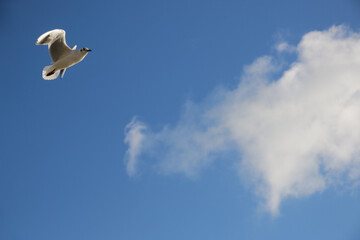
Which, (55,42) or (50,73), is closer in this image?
(55,42)

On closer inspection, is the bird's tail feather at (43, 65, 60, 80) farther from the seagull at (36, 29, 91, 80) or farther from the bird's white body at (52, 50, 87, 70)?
the bird's white body at (52, 50, 87, 70)

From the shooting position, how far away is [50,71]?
25.0 meters

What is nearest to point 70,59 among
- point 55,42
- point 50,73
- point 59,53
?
point 59,53

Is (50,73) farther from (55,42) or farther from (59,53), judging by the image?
(55,42)

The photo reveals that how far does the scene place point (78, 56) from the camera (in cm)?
2438

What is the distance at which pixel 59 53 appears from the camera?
81.7ft

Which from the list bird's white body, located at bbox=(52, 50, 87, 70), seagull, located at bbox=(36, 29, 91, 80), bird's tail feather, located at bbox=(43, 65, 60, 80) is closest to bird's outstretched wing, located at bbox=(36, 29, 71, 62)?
seagull, located at bbox=(36, 29, 91, 80)

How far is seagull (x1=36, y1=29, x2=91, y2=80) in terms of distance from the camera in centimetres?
2398

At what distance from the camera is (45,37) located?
77.9ft

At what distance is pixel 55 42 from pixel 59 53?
2.12 feet

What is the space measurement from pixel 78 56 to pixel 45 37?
1.74 meters

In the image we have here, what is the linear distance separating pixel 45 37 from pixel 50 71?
1.92 m

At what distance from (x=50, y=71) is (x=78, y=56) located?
1.73 m

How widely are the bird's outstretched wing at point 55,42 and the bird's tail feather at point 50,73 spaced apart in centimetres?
46
